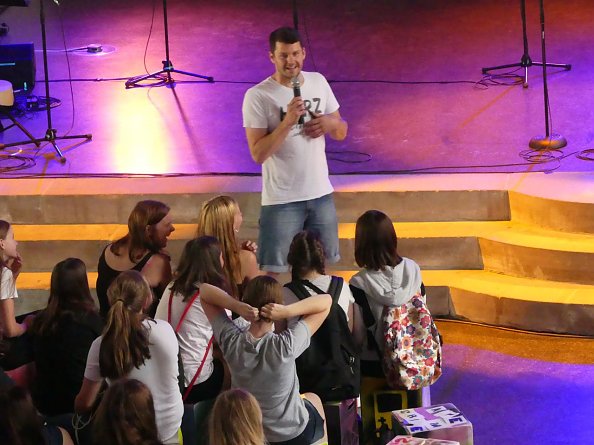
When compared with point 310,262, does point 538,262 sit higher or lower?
lower

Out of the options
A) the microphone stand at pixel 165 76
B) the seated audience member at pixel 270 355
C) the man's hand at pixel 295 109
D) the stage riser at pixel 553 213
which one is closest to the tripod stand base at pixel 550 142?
the stage riser at pixel 553 213

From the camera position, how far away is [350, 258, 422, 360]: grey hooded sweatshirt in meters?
5.27

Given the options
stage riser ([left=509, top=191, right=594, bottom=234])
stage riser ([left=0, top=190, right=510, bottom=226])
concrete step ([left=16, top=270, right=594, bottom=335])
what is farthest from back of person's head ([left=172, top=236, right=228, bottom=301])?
stage riser ([left=509, top=191, right=594, bottom=234])

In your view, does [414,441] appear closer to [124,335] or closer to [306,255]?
[306,255]

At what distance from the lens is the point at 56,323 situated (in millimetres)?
5156

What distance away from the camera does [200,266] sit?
5215 millimetres

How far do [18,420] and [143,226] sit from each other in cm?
208

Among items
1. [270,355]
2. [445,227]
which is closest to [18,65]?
[445,227]

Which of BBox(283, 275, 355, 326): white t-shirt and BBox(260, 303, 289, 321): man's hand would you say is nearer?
BBox(260, 303, 289, 321): man's hand

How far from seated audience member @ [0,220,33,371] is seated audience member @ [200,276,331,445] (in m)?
1.06

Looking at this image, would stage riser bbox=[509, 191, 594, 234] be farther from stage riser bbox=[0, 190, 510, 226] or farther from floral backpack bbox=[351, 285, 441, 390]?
floral backpack bbox=[351, 285, 441, 390]

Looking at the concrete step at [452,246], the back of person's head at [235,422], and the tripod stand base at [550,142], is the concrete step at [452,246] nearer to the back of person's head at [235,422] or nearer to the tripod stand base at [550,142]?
the tripod stand base at [550,142]

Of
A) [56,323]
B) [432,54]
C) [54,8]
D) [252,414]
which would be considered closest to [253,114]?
[56,323]

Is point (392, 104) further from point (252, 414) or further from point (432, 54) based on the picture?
point (252, 414)
